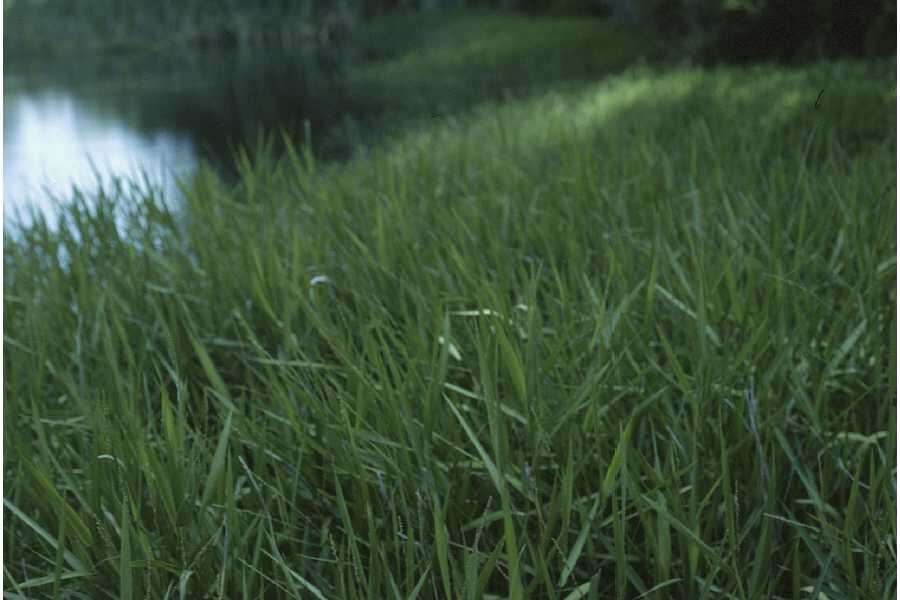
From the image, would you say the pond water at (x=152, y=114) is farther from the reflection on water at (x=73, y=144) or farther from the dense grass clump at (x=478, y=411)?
the dense grass clump at (x=478, y=411)

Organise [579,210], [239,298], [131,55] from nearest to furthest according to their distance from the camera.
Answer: [239,298]
[579,210]
[131,55]

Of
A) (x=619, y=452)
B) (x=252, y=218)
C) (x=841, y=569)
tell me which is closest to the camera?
(x=619, y=452)

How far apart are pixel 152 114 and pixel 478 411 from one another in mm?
9402

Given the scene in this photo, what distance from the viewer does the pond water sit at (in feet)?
20.7

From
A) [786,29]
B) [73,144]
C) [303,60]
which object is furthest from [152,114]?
[303,60]

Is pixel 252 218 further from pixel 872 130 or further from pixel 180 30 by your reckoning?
pixel 180 30

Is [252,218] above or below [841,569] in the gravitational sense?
above

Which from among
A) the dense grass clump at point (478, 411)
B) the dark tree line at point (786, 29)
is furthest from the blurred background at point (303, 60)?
the dense grass clump at point (478, 411)

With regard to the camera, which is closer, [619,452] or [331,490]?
[619,452]

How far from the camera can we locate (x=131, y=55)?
2052 cm

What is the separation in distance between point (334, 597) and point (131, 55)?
21.5 metres

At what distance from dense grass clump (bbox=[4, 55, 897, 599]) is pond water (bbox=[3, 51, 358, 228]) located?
104 cm

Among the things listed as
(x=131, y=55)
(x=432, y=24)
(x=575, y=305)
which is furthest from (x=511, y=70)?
(x=131, y=55)

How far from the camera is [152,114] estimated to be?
9828 mm
